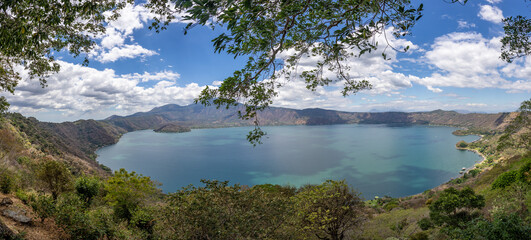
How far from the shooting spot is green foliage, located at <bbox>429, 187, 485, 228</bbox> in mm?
13281

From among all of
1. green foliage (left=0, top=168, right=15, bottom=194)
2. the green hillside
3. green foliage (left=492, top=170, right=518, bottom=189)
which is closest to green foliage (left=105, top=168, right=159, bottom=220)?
the green hillside

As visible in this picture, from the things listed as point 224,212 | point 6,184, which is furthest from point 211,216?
point 6,184

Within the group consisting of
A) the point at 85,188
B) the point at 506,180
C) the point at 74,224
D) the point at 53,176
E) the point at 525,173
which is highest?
the point at 53,176

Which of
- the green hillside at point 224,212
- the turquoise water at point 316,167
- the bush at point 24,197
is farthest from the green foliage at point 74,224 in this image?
the turquoise water at point 316,167

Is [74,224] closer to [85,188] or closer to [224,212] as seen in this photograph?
[224,212]

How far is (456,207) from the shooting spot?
13688 millimetres

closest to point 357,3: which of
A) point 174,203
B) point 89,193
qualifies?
point 174,203

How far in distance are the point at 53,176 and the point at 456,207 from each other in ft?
83.2

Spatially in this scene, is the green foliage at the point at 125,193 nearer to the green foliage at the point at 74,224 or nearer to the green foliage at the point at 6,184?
the green foliage at the point at 6,184

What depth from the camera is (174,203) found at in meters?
7.18

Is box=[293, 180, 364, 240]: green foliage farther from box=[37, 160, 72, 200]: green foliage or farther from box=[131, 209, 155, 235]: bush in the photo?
box=[37, 160, 72, 200]: green foliage

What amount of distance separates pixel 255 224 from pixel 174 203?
2652 millimetres

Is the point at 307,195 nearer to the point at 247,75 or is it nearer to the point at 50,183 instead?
the point at 247,75

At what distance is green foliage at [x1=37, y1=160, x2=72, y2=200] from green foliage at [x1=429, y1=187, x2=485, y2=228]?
2412 cm
